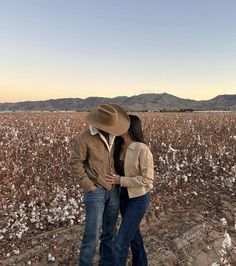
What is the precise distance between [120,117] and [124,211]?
1147 millimetres

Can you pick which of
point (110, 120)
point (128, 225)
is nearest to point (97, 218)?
point (128, 225)

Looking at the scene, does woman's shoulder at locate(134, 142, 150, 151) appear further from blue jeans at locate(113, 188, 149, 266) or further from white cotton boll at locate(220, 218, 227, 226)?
white cotton boll at locate(220, 218, 227, 226)

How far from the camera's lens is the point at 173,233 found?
23.2 ft

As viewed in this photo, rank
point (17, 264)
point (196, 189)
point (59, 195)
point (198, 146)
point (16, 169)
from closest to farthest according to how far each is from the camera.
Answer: point (17, 264) < point (59, 195) < point (196, 189) < point (16, 169) < point (198, 146)

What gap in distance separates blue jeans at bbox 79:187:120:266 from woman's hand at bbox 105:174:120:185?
0.13 m

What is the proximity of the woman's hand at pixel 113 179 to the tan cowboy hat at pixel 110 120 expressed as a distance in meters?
0.50

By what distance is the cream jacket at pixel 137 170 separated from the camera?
4.71 meters

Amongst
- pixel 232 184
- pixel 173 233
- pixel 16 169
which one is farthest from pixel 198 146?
pixel 173 233

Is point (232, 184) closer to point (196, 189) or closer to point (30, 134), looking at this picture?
point (196, 189)

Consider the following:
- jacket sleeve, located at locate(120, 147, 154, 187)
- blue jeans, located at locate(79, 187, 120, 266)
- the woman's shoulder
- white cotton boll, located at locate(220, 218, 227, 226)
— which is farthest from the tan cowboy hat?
white cotton boll, located at locate(220, 218, 227, 226)

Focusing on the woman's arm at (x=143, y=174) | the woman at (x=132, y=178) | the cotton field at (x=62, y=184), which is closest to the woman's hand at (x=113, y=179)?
the woman at (x=132, y=178)

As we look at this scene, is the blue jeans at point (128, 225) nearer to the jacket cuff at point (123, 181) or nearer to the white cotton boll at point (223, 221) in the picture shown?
the jacket cuff at point (123, 181)

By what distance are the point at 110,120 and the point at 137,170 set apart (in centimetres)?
64

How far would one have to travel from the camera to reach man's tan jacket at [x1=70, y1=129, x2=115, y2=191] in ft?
15.8
